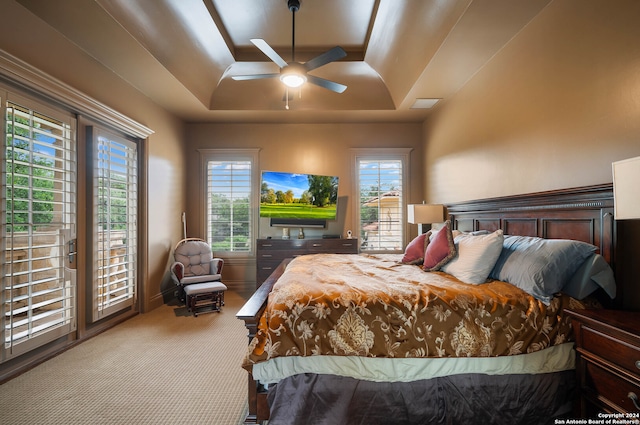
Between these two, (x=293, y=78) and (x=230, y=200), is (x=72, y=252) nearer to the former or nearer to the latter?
(x=230, y=200)

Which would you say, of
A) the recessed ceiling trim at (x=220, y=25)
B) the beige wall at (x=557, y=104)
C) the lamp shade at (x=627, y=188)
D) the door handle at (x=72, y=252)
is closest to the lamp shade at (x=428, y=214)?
the beige wall at (x=557, y=104)

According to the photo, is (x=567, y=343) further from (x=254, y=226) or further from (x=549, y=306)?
(x=254, y=226)

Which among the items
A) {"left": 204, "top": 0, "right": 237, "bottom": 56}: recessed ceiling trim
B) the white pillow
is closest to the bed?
the white pillow

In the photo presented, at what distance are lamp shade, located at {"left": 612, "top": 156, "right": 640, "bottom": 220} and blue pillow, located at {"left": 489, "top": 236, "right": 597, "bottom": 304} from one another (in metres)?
0.59

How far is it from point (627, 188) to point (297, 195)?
3867mm

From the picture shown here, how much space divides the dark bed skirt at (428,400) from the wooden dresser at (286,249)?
287 centimetres

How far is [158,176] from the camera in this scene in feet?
13.7

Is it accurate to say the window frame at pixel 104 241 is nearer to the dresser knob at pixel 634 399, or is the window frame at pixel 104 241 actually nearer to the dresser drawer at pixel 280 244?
the dresser drawer at pixel 280 244

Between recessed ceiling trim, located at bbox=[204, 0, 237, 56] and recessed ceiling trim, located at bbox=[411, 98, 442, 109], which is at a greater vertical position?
recessed ceiling trim, located at bbox=[204, 0, 237, 56]

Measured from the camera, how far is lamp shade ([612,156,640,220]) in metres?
1.19

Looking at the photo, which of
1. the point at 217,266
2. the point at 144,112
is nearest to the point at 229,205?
the point at 217,266

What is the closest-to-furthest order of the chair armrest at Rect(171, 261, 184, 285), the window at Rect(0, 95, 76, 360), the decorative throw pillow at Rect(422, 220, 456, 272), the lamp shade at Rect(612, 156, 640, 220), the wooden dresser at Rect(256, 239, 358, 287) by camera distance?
the lamp shade at Rect(612, 156, 640, 220) → the window at Rect(0, 95, 76, 360) → the decorative throw pillow at Rect(422, 220, 456, 272) → the chair armrest at Rect(171, 261, 184, 285) → the wooden dresser at Rect(256, 239, 358, 287)

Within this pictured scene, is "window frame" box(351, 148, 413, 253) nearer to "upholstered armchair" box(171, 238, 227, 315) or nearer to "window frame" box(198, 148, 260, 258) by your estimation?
"window frame" box(198, 148, 260, 258)

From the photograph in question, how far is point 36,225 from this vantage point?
244 centimetres
